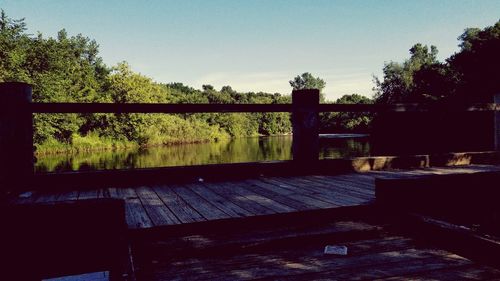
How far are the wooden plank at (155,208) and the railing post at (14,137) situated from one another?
118 cm

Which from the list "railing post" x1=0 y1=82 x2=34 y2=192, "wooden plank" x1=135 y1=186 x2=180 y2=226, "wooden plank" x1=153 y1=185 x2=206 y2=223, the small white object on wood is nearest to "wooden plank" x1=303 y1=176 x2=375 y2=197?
the small white object on wood

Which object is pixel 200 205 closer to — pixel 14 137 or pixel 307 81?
pixel 14 137

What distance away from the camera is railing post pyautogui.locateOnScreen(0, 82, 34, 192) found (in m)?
3.86

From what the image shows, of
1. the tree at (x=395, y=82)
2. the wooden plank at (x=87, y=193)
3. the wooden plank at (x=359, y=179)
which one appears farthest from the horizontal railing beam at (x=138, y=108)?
the tree at (x=395, y=82)

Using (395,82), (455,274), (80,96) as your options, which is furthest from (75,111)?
(395,82)

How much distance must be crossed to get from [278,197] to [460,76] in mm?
41934

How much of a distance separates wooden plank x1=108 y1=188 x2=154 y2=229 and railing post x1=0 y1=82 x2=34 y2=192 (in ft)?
3.01

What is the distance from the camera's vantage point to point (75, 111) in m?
4.20

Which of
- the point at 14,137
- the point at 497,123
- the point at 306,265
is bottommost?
the point at 306,265

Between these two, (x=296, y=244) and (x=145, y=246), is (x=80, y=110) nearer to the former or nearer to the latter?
(x=145, y=246)

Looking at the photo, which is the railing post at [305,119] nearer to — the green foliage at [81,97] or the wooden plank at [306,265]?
the wooden plank at [306,265]

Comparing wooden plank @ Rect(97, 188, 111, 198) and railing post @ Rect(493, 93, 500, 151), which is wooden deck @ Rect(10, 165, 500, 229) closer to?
wooden plank @ Rect(97, 188, 111, 198)

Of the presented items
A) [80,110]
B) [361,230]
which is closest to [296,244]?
[361,230]

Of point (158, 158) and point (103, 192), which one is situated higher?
point (103, 192)
